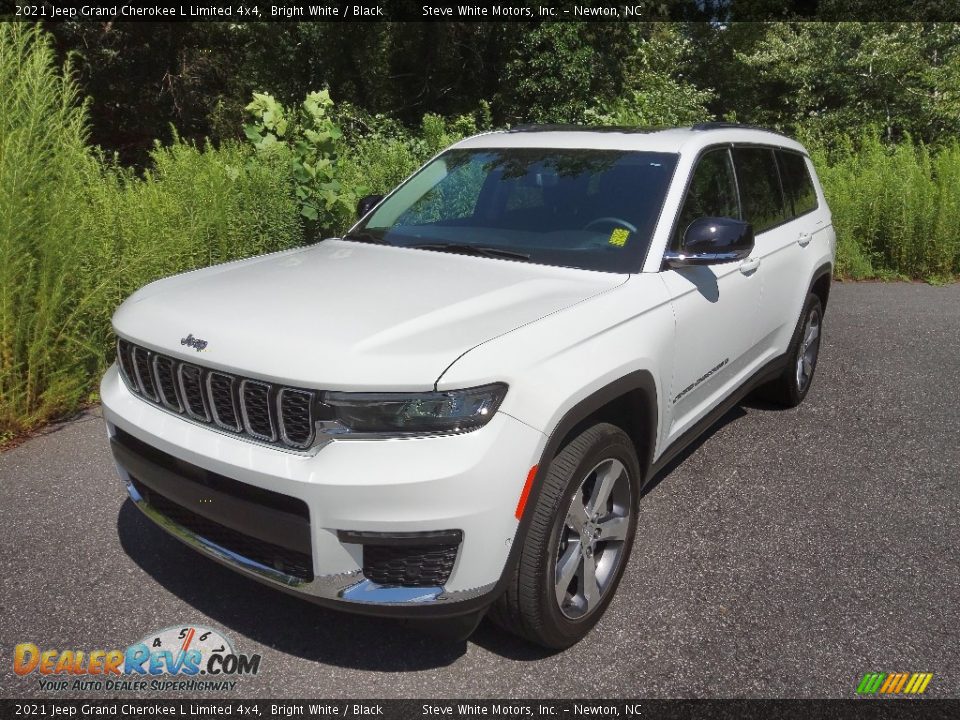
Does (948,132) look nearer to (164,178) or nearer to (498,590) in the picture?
(164,178)

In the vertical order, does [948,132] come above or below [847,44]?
below

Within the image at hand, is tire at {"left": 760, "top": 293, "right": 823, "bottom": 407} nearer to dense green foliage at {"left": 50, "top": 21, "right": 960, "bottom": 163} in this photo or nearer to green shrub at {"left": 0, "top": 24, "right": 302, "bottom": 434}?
green shrub at {"left": 0, "top": 24, "right": 302, "bottom": 434}

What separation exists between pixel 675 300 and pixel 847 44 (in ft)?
80.5

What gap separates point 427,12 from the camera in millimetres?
19203

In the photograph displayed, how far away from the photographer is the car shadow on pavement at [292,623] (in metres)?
2.86

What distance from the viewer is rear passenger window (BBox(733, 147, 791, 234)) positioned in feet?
14.1

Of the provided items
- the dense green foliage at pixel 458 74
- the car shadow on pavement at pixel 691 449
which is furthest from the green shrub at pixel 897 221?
the car shadow on pavement at pixel 691 449

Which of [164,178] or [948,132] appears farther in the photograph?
[948,132]

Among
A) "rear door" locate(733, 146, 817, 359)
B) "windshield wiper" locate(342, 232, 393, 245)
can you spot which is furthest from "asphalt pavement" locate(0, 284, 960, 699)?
"windshield wiper" locate(342, 232, 393, 245)

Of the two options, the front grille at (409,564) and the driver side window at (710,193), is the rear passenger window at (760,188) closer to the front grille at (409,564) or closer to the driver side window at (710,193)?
the driver side window at (710,193)

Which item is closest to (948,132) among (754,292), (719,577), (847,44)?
(847,44)

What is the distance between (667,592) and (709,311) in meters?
1.24

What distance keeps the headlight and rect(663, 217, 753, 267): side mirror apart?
1402 millimetres

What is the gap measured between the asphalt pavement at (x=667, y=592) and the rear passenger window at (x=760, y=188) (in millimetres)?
1389
